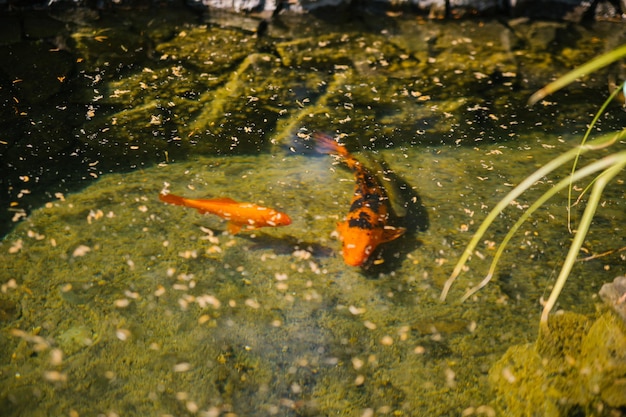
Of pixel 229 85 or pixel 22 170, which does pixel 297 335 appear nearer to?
pixel 22 170

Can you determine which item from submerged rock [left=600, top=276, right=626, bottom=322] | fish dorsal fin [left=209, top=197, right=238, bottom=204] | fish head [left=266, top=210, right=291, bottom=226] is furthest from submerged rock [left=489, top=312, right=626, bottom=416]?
fish dorsal fin [left=209, top=197, right=238, bottom=204]

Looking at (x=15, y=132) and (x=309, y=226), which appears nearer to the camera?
(x=309, y=226)

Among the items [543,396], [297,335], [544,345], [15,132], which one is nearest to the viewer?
[543,396]

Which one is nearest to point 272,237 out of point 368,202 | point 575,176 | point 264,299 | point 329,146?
point 264,299

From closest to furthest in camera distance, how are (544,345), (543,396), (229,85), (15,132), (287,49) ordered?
1. (543,396)
2. (544,345)
3. (15,132)
4. (229,85)
5. (287,49)

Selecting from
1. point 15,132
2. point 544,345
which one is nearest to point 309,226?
point 544,345

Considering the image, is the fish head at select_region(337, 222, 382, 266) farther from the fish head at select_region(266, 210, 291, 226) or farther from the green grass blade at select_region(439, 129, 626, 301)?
the green grass blade at select_region(439, 129, 626, 301)

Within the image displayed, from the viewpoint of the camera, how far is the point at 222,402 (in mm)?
2459

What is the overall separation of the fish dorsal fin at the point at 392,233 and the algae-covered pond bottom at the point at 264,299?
0.24 ft

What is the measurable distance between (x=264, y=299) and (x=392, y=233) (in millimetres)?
893

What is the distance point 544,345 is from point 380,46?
4.40 m

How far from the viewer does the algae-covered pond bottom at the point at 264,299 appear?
2.52m

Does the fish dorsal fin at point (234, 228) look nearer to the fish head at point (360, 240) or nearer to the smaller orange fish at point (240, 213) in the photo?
the smaller orange fish at point (240, 213)

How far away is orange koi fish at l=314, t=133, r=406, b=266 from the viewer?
3.17 meters
